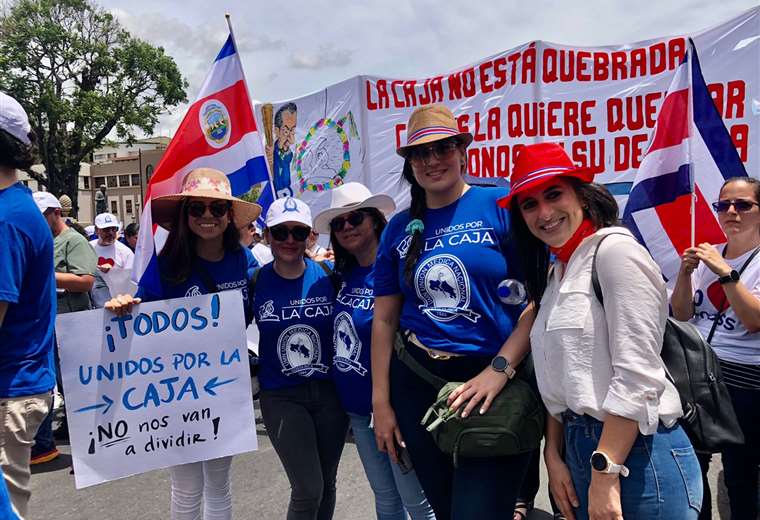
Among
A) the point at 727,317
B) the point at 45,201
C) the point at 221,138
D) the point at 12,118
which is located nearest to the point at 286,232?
the point at 221,138

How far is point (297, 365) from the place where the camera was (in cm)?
248

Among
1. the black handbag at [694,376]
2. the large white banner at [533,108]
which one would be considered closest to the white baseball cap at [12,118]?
the black handbag at [694,376]

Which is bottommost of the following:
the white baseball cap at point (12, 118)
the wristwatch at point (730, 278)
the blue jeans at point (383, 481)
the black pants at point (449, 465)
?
the blue jeans at point (383, 481)

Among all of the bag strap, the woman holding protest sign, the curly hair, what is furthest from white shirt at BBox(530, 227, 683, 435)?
the curly hair

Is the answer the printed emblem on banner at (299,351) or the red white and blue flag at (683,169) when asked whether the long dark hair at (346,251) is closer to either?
the printed emblem on banner at (299,351)

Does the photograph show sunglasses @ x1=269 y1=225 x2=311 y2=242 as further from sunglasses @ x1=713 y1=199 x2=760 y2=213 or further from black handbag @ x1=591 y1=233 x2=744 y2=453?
sunglasses @ x1=713 y1=199 x2=760 y2=213

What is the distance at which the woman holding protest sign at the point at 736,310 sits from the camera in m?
2.62

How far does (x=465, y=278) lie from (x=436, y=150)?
47 cm

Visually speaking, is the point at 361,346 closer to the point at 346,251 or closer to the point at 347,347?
the point at 347,347

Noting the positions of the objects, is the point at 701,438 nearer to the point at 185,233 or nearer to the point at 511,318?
the point at 511,318

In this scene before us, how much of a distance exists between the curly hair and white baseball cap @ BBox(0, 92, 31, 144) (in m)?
0.02

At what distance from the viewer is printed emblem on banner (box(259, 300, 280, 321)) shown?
2508 mm

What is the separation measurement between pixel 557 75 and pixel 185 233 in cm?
361

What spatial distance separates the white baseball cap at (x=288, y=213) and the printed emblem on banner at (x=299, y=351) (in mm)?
461
